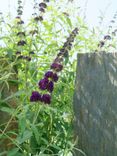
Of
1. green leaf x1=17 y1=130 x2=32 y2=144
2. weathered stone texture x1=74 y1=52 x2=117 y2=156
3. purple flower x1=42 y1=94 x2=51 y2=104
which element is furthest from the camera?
weathered stone texture x1=74 y1=52 x2=117 y2=156

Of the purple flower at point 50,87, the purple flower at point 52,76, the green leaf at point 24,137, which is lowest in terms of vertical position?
the green leaf at point 24,137

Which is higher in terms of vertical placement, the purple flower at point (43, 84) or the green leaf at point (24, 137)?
the purple flower at point (43, 84)

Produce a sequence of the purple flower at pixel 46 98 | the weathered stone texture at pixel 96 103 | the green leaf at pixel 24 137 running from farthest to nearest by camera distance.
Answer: the weathered stone texture at pixel 96 103
the green leaf at pixel 24 137
the purple flower at pixel 46 98

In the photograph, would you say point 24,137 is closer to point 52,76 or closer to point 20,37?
point 52,76

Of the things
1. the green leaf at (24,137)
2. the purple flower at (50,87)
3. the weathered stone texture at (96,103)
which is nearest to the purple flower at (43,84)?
the purple flower at (50,87)

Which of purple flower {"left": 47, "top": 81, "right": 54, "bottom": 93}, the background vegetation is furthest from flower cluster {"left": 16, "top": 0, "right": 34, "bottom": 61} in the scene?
purple flower {"left": 47, "top": 81, "right": 54, "bottom": 93}

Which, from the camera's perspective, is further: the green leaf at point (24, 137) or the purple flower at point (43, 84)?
the green leaf at point (24, 137)

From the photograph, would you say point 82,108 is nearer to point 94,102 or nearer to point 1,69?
point 94,102

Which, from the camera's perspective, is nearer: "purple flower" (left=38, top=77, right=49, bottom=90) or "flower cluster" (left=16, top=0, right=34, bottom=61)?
"purple flower" (left=38, top=77, right=49, bottom=90)

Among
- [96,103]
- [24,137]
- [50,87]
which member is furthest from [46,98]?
[96,103]

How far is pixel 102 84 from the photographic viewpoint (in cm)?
220

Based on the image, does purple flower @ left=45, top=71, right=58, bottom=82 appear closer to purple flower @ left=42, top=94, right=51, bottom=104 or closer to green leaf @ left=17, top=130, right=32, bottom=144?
purple flower @ left=42, top=94, right=51, bottom=104

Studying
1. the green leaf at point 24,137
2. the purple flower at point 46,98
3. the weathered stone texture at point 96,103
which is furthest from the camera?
the weathered stone texture at point 96,103

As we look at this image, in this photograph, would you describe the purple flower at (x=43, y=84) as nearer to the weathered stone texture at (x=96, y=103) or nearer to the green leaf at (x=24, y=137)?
the green leaf at (x=24, y=137)
